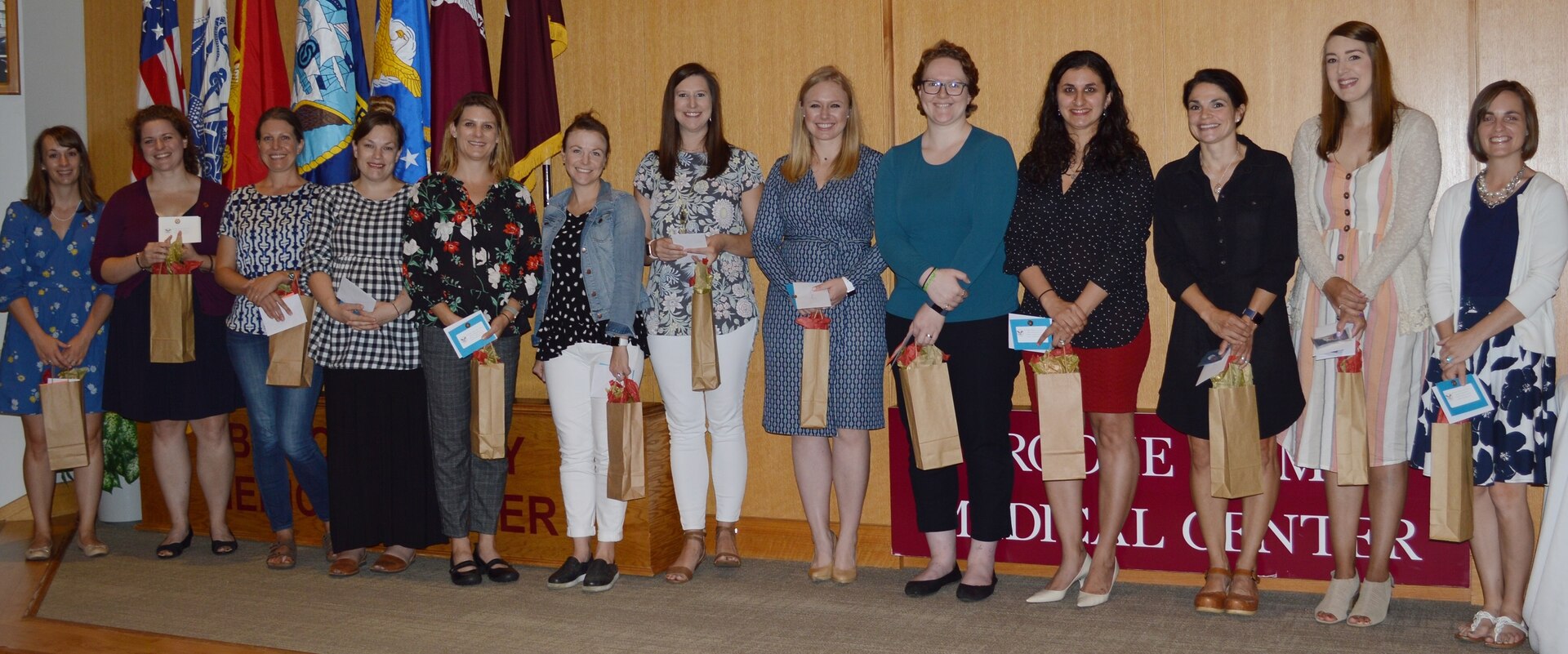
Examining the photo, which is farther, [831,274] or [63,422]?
[63,422]

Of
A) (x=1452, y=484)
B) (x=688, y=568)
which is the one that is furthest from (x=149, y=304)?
(x=1452, y=484)

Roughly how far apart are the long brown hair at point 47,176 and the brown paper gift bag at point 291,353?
1.10m

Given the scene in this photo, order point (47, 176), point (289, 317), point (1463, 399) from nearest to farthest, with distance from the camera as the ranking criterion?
point (1463, 399)
point (289, 317)
point (47, 176)

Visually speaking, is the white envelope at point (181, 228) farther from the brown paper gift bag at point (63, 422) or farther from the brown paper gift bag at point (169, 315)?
the brown paper gift bag at point (63, 422)

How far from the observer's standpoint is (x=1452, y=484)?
3.03 m

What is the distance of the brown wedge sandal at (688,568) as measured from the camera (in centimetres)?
390

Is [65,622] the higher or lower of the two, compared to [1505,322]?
lower

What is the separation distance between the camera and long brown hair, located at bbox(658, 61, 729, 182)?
3865 millimetres

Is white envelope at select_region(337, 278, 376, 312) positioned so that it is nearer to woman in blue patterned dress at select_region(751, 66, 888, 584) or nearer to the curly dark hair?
woman in blue patterned dress at select_region(751, 66, 888, 584)

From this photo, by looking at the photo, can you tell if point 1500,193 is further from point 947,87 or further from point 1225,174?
point 947,87

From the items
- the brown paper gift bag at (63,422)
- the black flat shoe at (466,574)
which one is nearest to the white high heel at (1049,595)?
the black flat shoe at (466,574)

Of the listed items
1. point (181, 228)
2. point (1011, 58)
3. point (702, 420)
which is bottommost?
point (702, 420)

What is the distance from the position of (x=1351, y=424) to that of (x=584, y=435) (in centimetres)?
228

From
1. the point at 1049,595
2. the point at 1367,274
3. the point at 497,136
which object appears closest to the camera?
the point at 1367,274
